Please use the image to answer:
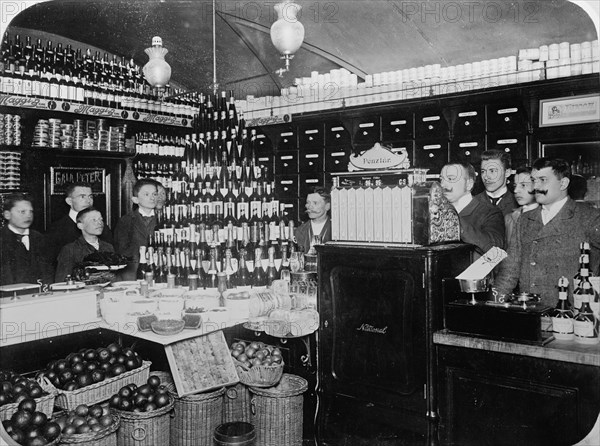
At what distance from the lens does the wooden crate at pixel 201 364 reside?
3.03 m

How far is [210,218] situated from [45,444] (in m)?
1.84

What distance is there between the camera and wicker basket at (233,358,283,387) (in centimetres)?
317

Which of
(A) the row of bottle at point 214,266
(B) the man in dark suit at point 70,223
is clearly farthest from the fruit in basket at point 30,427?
(B) the man in dark suit at point 70,223

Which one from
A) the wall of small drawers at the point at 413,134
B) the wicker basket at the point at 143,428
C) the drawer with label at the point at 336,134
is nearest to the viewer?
the wicker basket at the point at 143,428

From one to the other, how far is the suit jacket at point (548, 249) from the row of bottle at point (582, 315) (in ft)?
1.94

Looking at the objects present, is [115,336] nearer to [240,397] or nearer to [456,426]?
[240,397]

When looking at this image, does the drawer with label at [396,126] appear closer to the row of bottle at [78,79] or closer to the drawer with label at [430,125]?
the drawer with label at [430,125]

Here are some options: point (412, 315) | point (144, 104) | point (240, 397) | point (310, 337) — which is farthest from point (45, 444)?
point (144, 104)

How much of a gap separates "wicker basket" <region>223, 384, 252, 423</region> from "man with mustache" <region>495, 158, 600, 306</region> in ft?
5.31

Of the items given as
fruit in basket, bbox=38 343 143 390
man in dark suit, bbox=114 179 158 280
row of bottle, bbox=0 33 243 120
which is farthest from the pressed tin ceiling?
fruit in basket, bbox=38 343 143 390

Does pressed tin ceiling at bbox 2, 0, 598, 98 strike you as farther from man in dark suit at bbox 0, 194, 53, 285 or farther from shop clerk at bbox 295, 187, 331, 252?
man in dark suit at bbox 0, 194, 53, 285

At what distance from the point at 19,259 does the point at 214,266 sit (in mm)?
1680

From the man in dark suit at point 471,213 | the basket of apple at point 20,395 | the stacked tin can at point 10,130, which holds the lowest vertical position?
the basket of apple at point 20,395

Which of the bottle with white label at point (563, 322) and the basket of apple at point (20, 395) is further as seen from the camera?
the basket of apple at point (20, 395)
